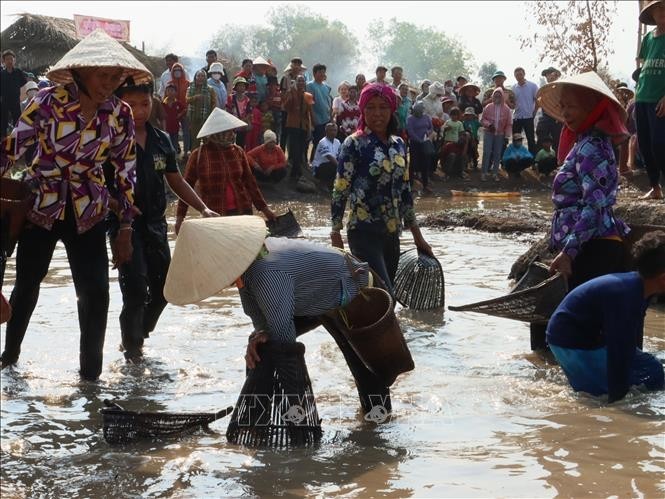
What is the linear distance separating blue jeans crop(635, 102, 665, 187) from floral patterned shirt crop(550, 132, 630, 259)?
288 cm

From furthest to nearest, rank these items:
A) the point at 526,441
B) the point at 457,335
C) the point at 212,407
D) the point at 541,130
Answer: the point at 541,130 → the point at 457,335 → the point at 212,407 → the point at 526,441

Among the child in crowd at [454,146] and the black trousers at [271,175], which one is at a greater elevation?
the child in crowd at [454,146]

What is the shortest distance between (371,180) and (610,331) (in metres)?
2.21

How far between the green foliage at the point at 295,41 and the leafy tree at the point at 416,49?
687 cm

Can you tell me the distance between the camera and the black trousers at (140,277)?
6.26m

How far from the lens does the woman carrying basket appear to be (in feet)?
16.8

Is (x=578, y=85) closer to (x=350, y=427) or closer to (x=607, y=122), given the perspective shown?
(x=607, y=122)

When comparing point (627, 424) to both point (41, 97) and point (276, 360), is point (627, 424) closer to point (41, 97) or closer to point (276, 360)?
point (276, 360)

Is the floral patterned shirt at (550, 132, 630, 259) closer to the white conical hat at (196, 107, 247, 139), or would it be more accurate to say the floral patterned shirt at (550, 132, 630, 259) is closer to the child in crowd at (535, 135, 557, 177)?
the white conical hat at (196, 107, 247, 139)

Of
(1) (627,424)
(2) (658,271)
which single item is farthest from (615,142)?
(1) (627,424)

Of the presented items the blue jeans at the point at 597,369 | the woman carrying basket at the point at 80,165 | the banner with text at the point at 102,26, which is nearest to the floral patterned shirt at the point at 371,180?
the woman carrying basket at the point at 80,165

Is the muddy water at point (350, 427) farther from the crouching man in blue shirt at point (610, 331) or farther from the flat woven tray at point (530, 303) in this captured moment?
the flat woven tray at point (530, 303)

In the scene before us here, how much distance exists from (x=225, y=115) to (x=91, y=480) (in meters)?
4.22

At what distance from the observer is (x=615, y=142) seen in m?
5.66
